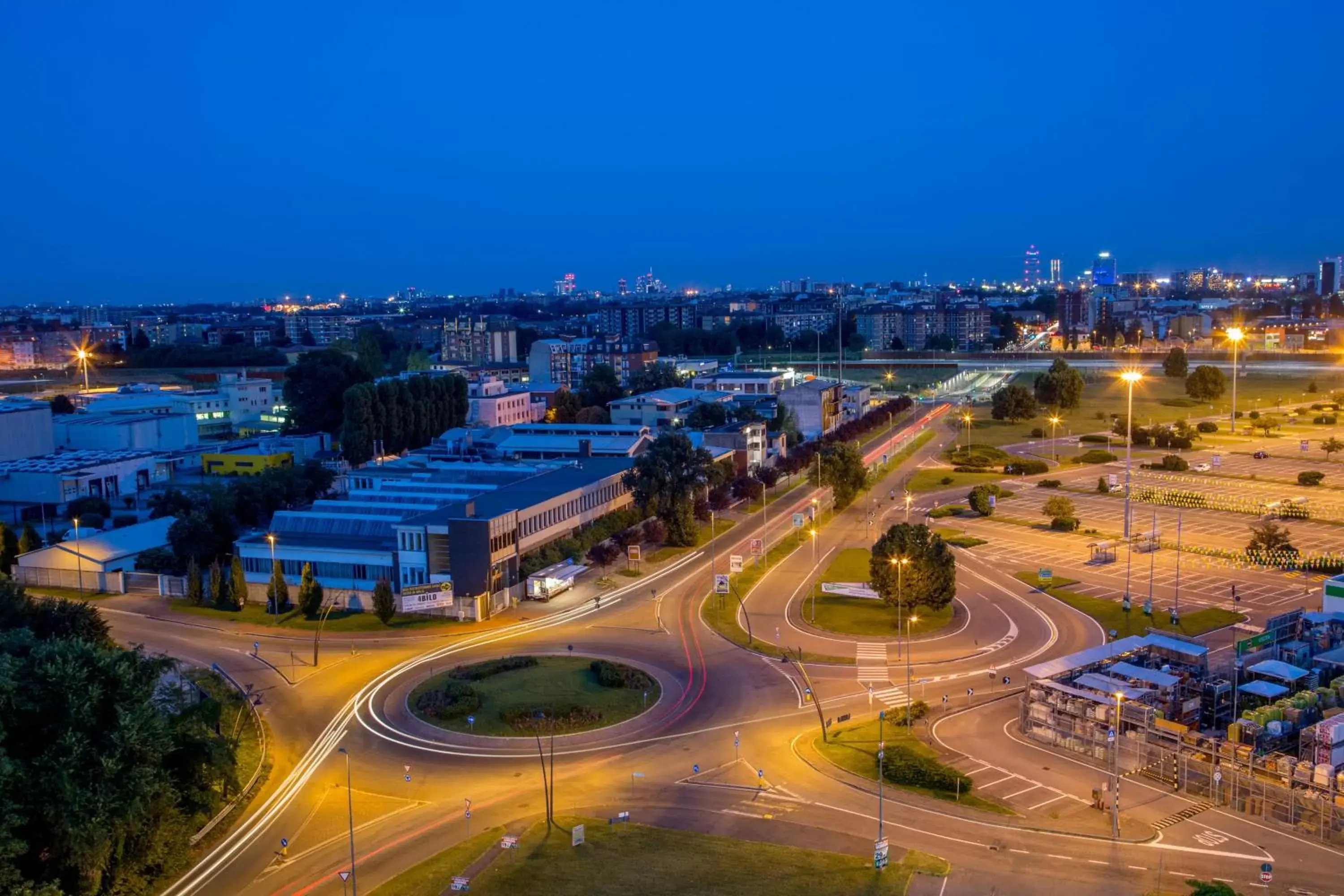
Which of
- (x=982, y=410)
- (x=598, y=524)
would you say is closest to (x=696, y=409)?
(x=598, y=524)

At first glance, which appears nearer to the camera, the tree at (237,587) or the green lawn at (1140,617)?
the green lawn at (1140,617)

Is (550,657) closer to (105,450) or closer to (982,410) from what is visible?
(105,450)

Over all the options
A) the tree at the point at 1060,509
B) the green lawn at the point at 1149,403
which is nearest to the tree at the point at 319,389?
the green lawn at the point at 1149,403

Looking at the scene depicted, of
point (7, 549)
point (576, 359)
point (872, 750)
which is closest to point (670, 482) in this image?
point (872, 750)

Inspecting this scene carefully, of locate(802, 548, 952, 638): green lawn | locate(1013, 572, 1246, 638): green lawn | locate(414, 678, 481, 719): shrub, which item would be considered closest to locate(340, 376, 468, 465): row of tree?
locate(802, 548, 952, 638): green lawn

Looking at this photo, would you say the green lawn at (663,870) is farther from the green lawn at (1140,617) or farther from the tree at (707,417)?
the tree at (707,417)

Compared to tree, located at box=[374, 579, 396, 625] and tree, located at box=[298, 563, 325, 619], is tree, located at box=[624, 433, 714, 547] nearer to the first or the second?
tree, located at box=[374, 579, 396, 625]

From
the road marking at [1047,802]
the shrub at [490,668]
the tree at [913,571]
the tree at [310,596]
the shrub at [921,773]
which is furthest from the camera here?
the tree at [310,596]
